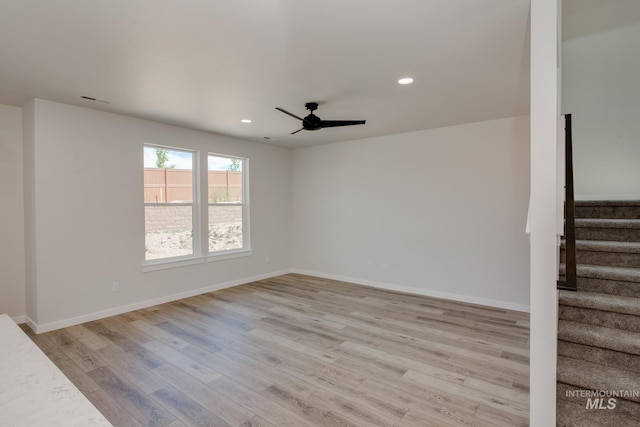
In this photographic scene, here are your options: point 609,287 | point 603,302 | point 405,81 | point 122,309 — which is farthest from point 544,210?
point 122,309

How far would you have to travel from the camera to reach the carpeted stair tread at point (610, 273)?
2.35 metres

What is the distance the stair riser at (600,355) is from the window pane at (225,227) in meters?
4.81

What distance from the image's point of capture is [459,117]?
14.1ft

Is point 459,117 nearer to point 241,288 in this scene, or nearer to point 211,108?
point 211,108

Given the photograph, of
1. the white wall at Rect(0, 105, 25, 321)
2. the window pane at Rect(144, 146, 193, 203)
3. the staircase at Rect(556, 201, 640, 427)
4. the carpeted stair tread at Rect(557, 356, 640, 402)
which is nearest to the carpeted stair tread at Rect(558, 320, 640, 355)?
the staircase at Rect(556, 201, 640, 427)

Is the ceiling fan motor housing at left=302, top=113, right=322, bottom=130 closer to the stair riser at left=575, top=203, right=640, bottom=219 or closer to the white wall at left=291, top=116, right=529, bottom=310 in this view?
the white wall at left=291, top=116, right=529, bottom=310

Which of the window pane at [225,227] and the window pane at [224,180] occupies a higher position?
the window pane at [224,180]

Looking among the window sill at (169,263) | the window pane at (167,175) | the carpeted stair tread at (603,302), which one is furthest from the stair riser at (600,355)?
the window pane at (167,175)

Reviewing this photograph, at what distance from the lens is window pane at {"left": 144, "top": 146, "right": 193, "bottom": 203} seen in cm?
459

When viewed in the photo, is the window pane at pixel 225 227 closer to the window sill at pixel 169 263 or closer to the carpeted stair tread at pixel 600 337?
the window sill at pixel 169 263

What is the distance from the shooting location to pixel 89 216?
12.9ft

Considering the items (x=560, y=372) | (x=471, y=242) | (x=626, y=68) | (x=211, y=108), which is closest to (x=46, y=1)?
(x=211, y=108)

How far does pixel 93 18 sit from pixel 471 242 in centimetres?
485

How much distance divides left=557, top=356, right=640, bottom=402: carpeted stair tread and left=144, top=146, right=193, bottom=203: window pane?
16.2 feet
